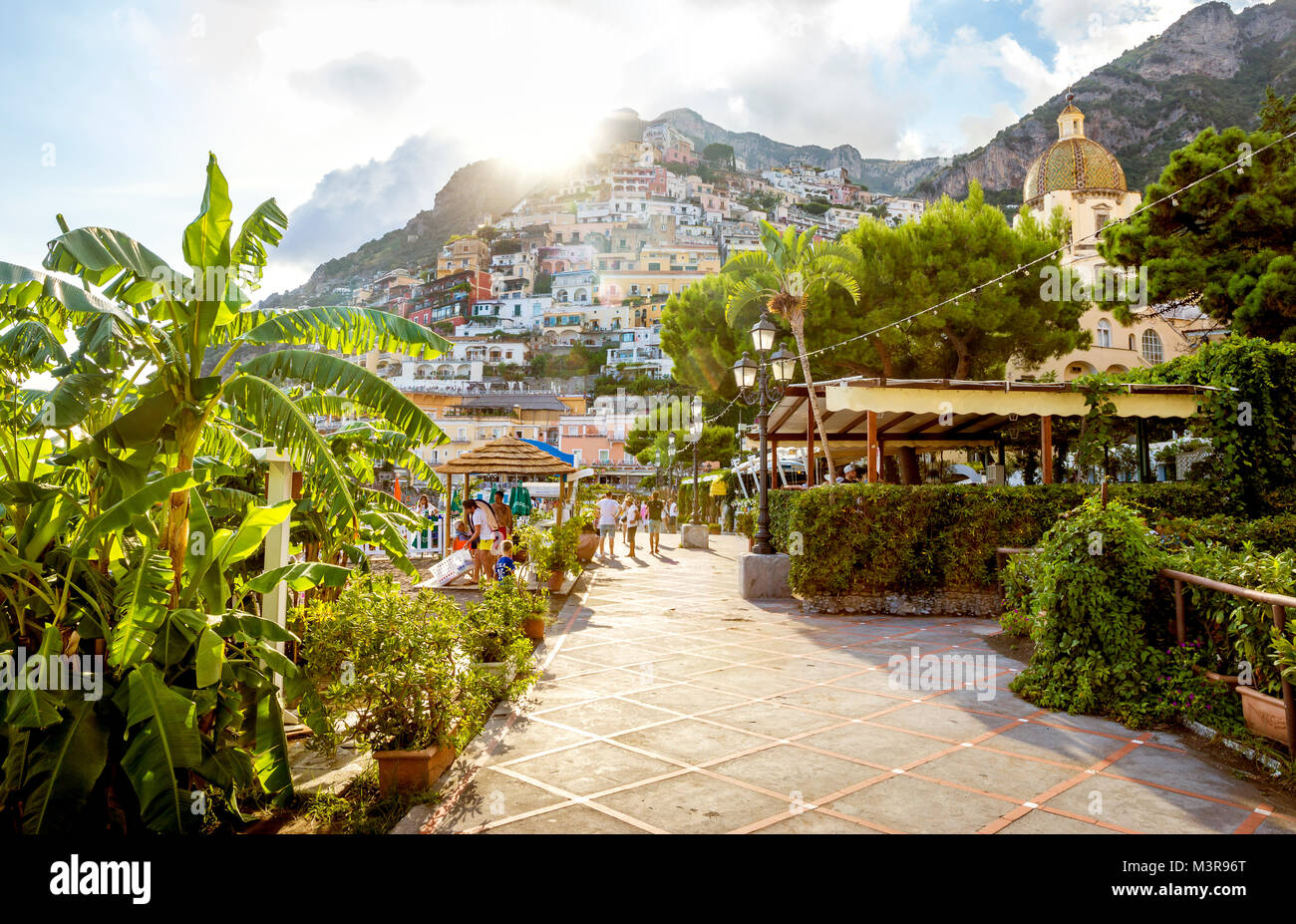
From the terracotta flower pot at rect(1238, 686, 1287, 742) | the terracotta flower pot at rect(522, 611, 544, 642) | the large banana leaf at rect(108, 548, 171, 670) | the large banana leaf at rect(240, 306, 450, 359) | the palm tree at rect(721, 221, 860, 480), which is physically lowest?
the terracotta flower pot at rect(522, 611, 544, 642)

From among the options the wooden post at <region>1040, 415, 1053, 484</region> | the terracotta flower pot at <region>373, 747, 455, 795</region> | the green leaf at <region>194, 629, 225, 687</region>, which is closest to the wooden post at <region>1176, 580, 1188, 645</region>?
the terracotta flower pot at <region>373, 747, 455, 795</region>

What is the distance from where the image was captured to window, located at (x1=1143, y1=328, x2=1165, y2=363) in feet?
119

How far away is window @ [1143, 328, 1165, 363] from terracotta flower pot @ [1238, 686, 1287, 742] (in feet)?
128

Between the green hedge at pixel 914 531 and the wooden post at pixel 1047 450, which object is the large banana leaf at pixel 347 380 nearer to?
the green hedge at pixel 914 531

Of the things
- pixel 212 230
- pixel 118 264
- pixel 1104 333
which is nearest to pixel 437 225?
pixel 1104 333

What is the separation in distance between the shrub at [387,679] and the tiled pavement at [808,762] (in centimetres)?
39

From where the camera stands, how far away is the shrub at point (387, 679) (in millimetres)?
3793

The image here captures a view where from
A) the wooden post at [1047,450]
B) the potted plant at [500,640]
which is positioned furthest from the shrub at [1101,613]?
the wooden post at [1047,450]

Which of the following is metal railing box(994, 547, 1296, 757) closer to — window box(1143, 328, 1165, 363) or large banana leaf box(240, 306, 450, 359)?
large banana leaf box(240, 306, 450, 359)

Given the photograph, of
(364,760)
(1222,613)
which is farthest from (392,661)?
(1222,613)

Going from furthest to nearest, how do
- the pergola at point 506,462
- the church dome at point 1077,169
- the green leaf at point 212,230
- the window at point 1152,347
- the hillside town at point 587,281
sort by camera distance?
the hillside town at point 587,281 < the church dome at point 1077,169 < the window at point 1152,347 < the pergola at point 506,462 < the green leaf at point 212,230

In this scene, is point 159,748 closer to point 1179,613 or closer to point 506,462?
point 1179,613

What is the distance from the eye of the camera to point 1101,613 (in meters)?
5.18
